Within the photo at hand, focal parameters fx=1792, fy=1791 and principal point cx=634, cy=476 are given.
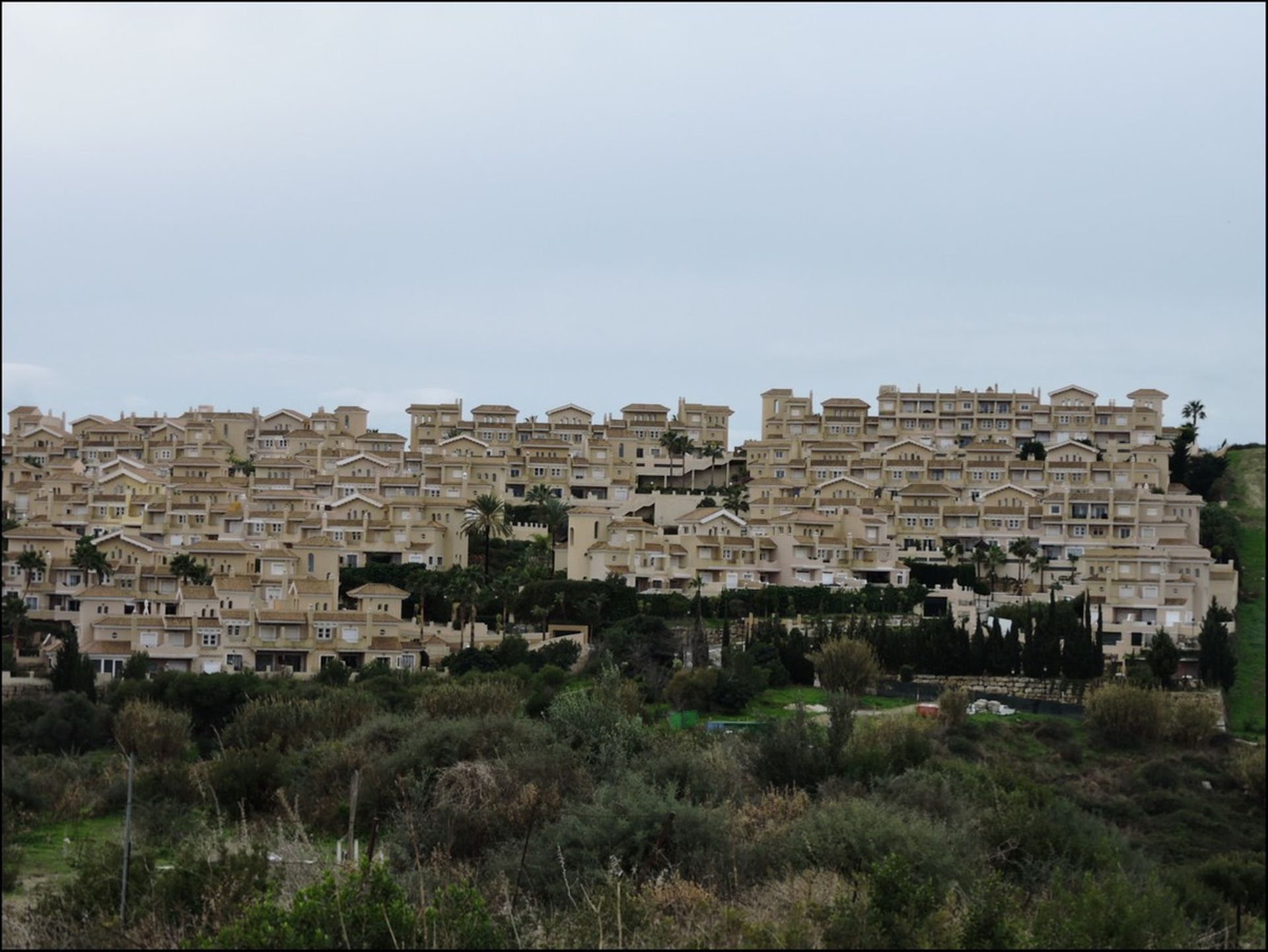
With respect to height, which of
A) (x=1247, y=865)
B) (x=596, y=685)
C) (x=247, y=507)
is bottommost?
(x=1247, y=865)

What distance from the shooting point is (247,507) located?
204ft

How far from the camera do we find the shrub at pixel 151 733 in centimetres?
3472

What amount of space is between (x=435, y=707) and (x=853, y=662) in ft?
41.1

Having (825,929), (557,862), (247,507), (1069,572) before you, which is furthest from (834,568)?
(825,929)

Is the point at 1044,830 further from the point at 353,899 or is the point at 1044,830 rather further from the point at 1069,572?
the point at 1069,572

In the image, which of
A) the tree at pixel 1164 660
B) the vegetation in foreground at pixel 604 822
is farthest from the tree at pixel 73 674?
the tree at pixel 1164 660

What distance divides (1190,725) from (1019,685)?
17.8 ft

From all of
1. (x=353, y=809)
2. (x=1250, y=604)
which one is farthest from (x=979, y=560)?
(x=353, y=809)

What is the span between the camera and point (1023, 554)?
57.8 m

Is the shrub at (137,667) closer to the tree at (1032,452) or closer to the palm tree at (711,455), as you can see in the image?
the palm tree at (711,455)

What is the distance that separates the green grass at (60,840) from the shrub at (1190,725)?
24.0 meters

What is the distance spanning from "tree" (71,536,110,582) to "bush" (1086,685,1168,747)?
28134 mm

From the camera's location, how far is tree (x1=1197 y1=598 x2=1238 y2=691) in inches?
1773

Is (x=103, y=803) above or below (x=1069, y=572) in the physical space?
below
